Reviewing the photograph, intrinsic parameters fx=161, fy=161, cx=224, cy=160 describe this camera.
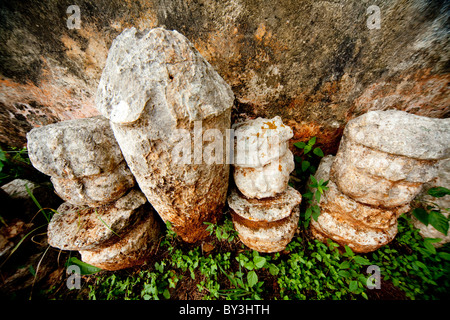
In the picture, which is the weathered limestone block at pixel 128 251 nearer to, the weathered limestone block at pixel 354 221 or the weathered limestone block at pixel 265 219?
the weathered limestone block at pixel 265 219

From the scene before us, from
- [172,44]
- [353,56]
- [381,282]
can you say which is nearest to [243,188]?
[172,44]

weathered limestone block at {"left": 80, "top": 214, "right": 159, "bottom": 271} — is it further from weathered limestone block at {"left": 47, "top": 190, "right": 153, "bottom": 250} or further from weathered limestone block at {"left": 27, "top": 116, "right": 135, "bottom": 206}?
weathered limestone block at {"left": 27, "top": 116, "right": 135, "bottom": 206}

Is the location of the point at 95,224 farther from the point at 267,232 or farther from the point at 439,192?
the point at 439,192

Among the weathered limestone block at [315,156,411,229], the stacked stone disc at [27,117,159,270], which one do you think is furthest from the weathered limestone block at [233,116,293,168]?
the stacked stone disc at [27,117,159,270]

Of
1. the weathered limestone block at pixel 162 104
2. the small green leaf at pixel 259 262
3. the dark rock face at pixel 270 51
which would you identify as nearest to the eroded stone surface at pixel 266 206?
the small green leaf at pixel 259 262
